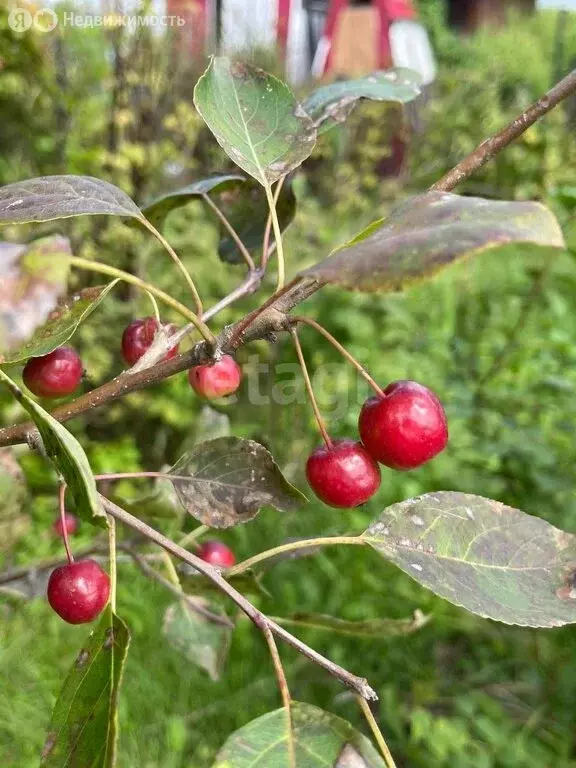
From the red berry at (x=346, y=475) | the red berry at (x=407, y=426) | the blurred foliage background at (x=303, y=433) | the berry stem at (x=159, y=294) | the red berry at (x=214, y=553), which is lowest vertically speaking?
the blurred foliage background at (x=303, y=433)

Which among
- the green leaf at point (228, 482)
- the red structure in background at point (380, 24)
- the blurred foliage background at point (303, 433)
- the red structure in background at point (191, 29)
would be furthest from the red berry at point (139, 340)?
the red structure in background at point (380, 24)

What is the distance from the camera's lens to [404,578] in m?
1.88

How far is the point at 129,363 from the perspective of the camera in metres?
0.69

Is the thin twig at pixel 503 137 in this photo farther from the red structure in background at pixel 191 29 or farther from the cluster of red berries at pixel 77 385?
the red structure in background at pixel 191 29

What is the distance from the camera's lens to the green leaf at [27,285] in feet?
1.14

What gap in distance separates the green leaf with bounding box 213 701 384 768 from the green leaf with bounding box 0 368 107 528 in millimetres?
196

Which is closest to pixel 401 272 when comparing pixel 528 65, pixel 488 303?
pixel 488 303

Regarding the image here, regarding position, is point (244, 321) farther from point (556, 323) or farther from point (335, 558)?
point (556, 323)

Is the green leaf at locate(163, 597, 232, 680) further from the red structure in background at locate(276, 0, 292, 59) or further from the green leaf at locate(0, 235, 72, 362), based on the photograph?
the red structure in background at locate(276, 0, 292, 59)

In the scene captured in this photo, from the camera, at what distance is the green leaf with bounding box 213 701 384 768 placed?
19.1 inches

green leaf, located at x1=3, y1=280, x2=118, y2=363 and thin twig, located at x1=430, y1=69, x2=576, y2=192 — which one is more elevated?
thin twig, located at x1=430, y1=69, x2=576, y2=192

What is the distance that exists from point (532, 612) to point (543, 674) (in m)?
1.27

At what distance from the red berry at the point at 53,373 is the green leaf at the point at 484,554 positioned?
0.28m

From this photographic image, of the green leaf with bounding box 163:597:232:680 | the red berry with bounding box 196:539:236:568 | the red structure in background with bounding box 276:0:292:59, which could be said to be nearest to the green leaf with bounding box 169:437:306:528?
the green leaf with bounding box 163:597:232:680
